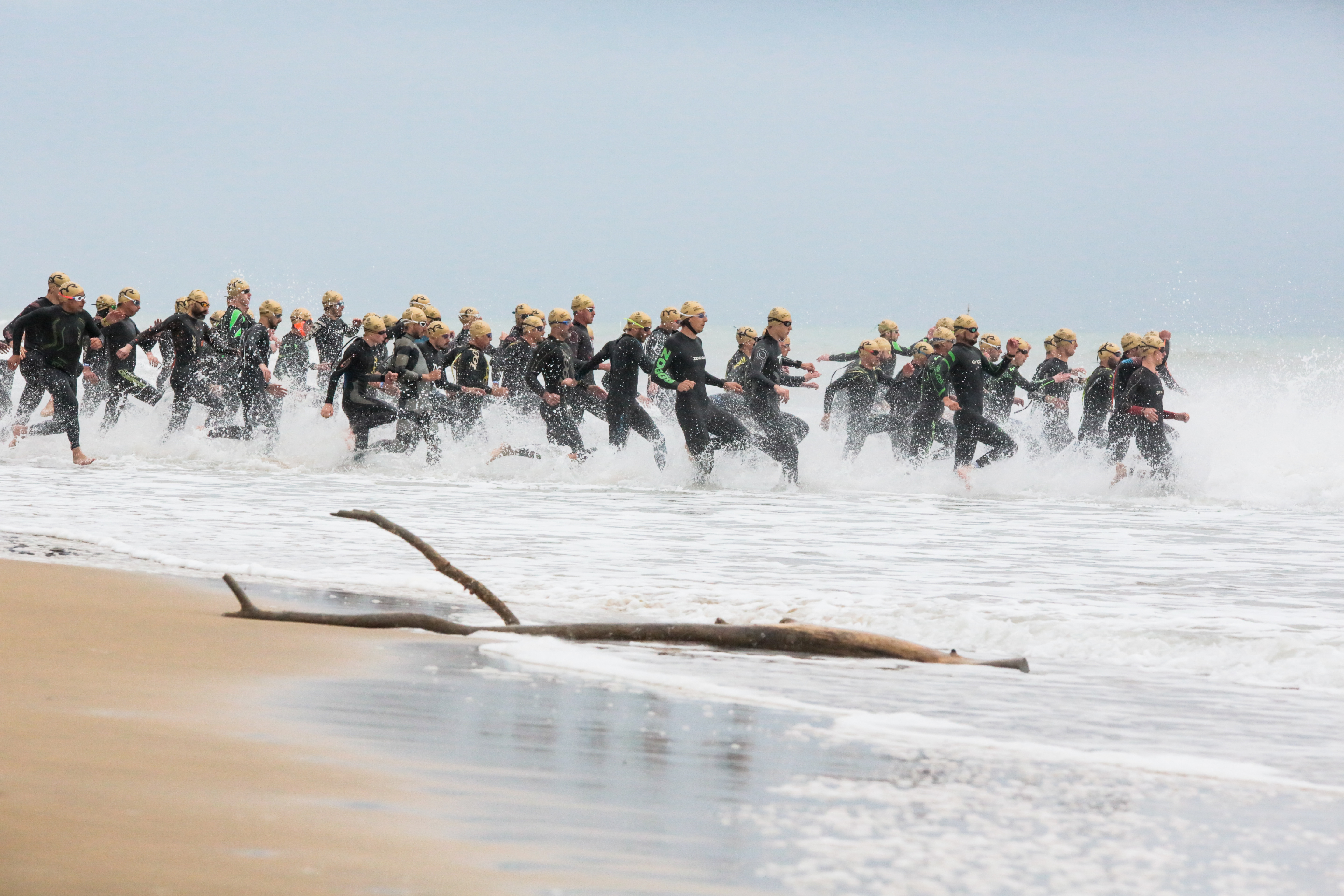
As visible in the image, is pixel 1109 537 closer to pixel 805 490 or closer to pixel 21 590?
pixel 805 490

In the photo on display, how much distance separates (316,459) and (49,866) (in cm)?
1551

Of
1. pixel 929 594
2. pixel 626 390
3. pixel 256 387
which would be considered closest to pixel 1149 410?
pixel 626 390

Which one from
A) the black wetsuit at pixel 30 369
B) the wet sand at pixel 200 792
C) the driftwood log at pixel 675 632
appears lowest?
the wet sand at pixel 200 792

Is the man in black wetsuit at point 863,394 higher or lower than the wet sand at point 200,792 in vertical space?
higher

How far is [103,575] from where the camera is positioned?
7785 mm

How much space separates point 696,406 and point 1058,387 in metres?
4.73

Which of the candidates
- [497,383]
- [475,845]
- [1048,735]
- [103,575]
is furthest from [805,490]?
[475,845]

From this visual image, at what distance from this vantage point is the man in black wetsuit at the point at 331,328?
2033 cm

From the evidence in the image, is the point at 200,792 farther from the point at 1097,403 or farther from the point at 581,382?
the point at 1097,403

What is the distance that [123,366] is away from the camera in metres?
Result: 18.3

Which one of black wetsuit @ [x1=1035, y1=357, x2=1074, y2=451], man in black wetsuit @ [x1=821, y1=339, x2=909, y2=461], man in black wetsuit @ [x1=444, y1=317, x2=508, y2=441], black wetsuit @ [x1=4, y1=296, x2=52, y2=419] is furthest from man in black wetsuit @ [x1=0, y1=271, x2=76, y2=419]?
black wetsuit @ [x1=1035, y1=357, x2=1074, y2=451]

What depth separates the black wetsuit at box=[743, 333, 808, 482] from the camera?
15820 mm

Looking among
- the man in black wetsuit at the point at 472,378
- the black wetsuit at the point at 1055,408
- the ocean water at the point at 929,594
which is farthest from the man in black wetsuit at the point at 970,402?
the man in black wetsuit at the point at 472,378

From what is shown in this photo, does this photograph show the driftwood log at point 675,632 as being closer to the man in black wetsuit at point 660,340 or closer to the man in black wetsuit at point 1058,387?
the man in black wetsuit at point 660,340
